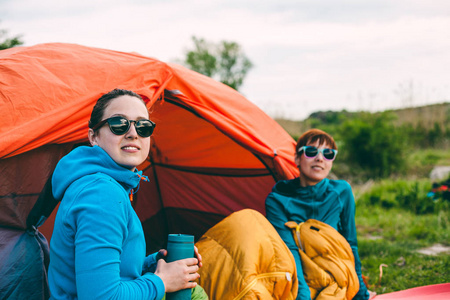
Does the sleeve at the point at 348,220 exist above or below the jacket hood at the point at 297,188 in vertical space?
below

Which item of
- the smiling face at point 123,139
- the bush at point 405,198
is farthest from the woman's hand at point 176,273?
the bush at point 405,198

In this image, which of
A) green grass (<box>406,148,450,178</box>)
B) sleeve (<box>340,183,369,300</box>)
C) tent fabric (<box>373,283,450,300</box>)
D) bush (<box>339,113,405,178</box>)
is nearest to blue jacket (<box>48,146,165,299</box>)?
sleeve (<box>340,183,369,300</box>)

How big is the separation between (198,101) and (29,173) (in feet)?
4.04

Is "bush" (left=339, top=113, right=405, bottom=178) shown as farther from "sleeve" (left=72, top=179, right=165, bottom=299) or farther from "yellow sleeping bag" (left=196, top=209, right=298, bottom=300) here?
"sleeve" (left=72, top=179, right=165, bottom=299)

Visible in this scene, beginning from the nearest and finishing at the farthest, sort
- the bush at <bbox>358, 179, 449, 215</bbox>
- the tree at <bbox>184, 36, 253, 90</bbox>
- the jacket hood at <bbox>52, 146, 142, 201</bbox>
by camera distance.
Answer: the jacket hood at <bbox>52, 146, 142, 201</bbox>, the bush at <bbox>358, 179, 449, 215</bbox>, the tree at <bbox>184, 36, 253, 90</bbox>

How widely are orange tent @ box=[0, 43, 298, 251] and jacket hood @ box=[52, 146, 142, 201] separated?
2.53ft

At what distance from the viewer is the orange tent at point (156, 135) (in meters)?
2.07

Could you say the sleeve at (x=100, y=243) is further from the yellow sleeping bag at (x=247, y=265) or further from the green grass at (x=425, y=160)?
the green grass at (x=425, y=160)

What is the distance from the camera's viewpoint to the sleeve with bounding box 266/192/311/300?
2.21 meters

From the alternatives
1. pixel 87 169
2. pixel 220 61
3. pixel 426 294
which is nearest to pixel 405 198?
pixel 426 294

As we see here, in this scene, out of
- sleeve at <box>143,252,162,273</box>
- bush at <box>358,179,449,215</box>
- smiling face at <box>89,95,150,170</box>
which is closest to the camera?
smiling face at <box>89,95,150,170</box>

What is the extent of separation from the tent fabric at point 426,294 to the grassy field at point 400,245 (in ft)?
1.57

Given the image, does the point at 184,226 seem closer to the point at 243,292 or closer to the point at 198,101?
the point at 198,101

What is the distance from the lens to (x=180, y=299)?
4.59 ft
